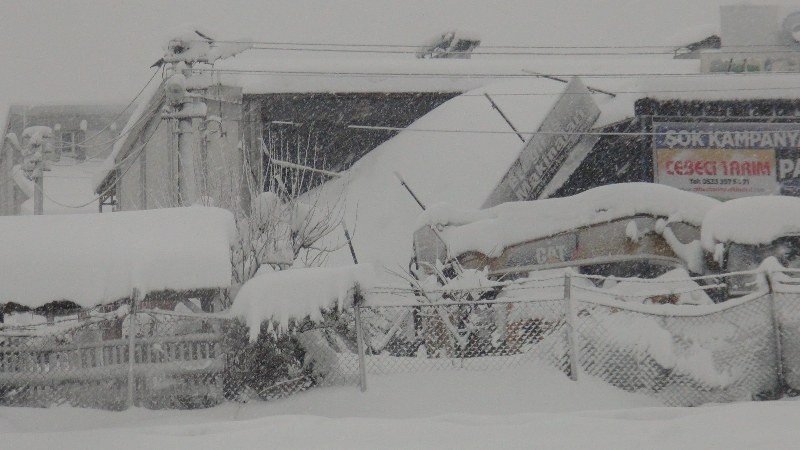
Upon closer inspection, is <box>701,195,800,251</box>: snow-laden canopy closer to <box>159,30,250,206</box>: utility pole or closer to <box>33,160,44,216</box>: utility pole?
<box>159,30,250,206</box>: utility pole

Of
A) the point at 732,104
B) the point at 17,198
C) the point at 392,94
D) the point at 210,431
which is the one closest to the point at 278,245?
the point at 210,431

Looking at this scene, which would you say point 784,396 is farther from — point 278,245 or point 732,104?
point 732,104

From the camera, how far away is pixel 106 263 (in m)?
Result: 10.3

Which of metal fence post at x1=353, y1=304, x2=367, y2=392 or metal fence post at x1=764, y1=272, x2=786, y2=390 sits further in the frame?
metal fence post at x1=353, y1=304, x2=367, y2=392

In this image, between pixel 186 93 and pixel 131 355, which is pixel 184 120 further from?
pixel 131 355

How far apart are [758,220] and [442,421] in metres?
6.80

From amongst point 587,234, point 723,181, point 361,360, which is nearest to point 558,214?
point 587,234

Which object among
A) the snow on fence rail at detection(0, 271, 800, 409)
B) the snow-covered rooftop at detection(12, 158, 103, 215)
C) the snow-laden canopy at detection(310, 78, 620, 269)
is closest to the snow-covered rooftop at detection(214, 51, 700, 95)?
the snow-laden canopy at detection(310, 78, 620, 269)

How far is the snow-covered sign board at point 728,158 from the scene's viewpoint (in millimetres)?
19484

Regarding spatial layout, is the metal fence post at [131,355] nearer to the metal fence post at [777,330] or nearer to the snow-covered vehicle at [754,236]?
the metal fence post at [777,330]

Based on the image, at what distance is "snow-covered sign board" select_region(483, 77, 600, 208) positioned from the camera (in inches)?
726

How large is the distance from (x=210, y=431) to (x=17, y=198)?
130 feet

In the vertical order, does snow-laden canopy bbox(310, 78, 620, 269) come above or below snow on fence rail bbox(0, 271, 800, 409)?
above

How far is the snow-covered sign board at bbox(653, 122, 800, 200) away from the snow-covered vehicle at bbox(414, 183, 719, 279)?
5.61m
